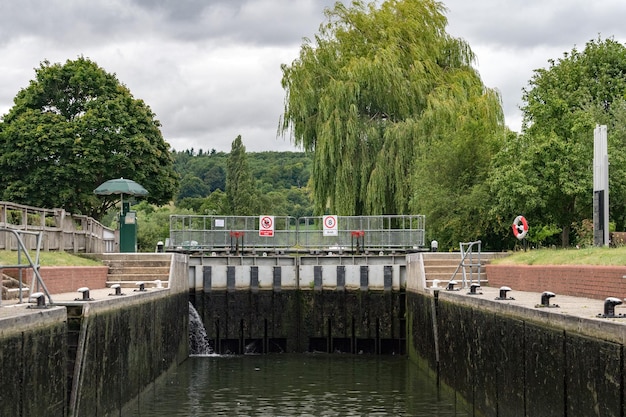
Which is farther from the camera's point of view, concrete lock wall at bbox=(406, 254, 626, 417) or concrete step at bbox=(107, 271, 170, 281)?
concrete step at bbox=(107, 271, 170, 281)

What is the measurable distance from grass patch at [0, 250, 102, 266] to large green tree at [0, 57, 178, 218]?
53.5 ft

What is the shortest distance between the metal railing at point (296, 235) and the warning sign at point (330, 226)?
0.04m

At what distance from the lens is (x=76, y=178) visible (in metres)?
47.0

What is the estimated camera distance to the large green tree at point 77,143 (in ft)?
153

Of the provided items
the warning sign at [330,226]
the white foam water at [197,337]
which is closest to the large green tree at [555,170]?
the warning sign at [330,226]

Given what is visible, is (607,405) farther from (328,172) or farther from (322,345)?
(328,172)

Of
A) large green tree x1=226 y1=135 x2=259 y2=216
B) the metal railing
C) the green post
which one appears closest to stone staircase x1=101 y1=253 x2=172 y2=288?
the green post

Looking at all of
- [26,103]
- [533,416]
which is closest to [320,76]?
[26,103]

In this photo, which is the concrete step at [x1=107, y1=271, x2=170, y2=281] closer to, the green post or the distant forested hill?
the green post

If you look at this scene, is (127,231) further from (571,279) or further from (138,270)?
(571,279)

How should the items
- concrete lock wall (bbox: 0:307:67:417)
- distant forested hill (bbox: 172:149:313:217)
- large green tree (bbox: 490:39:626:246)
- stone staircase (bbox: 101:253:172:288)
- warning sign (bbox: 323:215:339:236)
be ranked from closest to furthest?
concrete lock wall (bbox: 0:307:67:417) < stone staircase (bbox: 101:253:172:288) < large green tree (bbox: 490:39:626:246) < warning sign (bbox: 323:215:339:236) < distant forested hill (bbox: 172:149:313:217)

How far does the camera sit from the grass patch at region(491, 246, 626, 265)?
20038mm

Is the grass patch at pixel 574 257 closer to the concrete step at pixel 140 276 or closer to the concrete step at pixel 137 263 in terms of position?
Answer: the concrete step at pixel 140 276

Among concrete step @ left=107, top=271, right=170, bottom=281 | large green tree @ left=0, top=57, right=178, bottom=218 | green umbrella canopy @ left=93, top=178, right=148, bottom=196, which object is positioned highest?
large green tree @ left=0, top=57, right=178, bottom=218
